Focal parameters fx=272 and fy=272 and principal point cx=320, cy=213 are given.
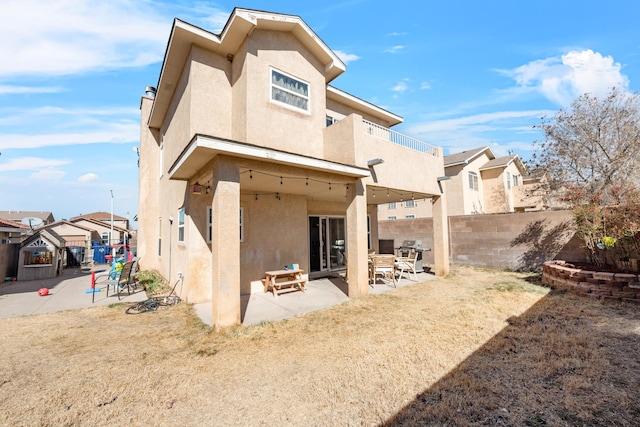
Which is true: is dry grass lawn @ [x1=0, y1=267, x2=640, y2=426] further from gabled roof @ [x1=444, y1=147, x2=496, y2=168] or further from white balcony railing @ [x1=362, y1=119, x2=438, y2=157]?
gabled roof @ [x1=444, y1=147, x2=496, y2=168]

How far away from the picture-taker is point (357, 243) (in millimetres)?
8008

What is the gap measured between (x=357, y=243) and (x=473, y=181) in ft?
66.0

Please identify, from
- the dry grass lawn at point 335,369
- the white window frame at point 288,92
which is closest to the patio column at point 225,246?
the dry grass lawn at point 335,369

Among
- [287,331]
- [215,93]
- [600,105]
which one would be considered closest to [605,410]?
[287,331]

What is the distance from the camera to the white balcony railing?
31.0 feet

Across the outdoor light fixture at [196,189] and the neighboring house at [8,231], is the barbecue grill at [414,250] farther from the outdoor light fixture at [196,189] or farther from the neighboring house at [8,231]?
the neighboring house at [8,231]

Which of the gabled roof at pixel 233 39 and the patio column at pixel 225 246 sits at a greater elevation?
the gabled roof at pixel 233 39

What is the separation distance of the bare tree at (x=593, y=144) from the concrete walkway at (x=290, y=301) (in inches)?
496

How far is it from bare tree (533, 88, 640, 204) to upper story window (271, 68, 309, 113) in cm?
1361

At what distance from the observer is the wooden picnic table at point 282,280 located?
826cm

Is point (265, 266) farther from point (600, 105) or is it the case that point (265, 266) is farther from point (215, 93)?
point (600, 105)

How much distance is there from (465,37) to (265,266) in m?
11.2

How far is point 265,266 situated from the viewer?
8992 mm

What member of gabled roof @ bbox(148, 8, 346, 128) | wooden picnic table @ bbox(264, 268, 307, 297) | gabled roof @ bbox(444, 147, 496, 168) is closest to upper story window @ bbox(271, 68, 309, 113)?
gabled roof @ bbox(148, 8, 346, 128)
